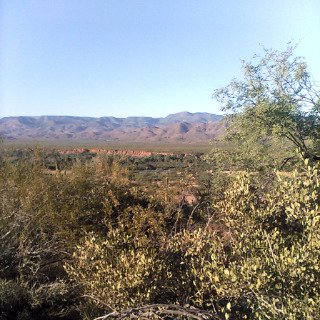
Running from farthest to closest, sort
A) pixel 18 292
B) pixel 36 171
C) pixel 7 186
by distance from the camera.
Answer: pixel 36 171 < pixel 7 186 < pixel 18 292

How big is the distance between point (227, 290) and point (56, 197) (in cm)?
818

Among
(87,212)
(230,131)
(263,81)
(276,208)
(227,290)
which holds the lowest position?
(87,212)

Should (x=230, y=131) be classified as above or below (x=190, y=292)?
above

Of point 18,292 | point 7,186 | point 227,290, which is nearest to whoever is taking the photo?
point 227,290

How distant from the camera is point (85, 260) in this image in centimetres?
591

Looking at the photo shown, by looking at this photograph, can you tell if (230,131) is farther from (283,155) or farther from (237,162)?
(283,155)

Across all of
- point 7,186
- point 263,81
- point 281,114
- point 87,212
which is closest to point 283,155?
point 281,114

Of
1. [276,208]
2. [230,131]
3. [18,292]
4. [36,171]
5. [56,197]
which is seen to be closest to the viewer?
[276,208]

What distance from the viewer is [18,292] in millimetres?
7777

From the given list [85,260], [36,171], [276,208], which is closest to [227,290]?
[276,208]

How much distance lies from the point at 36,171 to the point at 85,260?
7376 mm

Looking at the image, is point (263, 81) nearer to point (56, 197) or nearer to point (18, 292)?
point (56, 197)

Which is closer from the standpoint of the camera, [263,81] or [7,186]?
[7,186]

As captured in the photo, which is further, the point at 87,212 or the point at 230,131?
the point at 230,131
